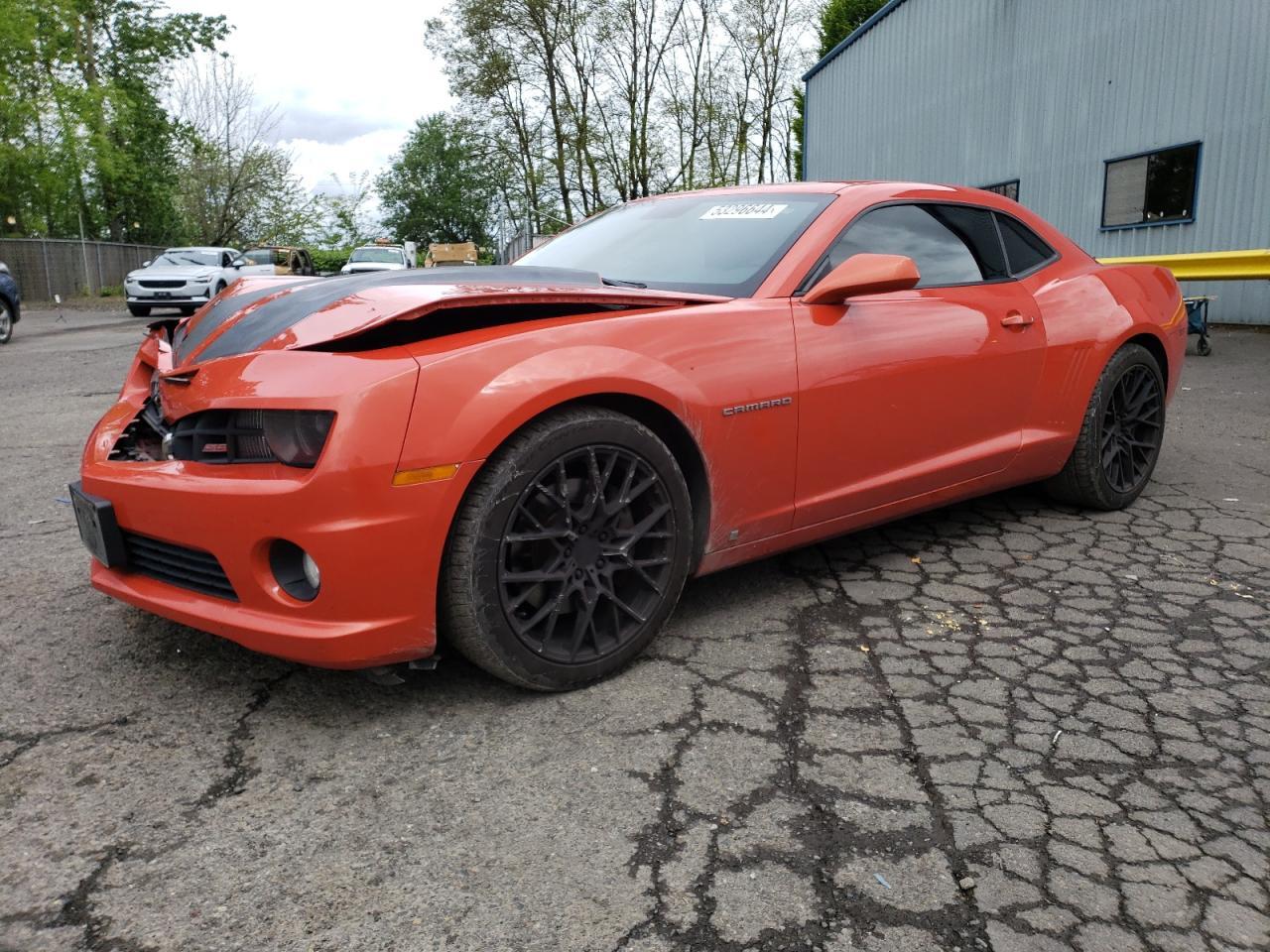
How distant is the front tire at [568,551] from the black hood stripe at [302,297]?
51 centimetres

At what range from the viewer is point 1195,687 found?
8.35ft

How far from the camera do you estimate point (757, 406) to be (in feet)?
9.11

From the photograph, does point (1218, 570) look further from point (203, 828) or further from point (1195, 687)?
point (203, 828)

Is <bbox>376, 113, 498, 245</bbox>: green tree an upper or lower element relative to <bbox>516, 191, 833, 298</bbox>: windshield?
upper

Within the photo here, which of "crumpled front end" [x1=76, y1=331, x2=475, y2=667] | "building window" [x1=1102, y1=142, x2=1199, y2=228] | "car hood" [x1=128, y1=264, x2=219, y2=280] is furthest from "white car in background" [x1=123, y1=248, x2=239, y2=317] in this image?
"crumpled front end" [x1=76, y1=331, x2=475, y2=667]

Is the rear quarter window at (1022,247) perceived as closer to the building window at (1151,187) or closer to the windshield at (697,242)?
the windshield at (697,242)

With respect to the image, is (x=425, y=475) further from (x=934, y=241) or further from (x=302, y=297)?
(x=934, y=241)

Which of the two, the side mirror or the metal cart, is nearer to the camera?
the side mirror

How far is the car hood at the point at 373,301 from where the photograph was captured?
91.8 inches

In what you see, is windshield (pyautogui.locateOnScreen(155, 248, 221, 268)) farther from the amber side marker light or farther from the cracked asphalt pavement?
the amber side marker light

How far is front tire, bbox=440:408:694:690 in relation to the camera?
2.31 meters

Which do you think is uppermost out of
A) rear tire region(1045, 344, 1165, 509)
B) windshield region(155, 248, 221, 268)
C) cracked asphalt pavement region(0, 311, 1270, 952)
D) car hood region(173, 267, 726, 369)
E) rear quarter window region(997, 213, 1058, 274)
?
windshield region(155, 248, 221, 268)

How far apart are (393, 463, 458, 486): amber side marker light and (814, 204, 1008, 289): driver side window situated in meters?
1.52

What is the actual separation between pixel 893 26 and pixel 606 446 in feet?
65.7
